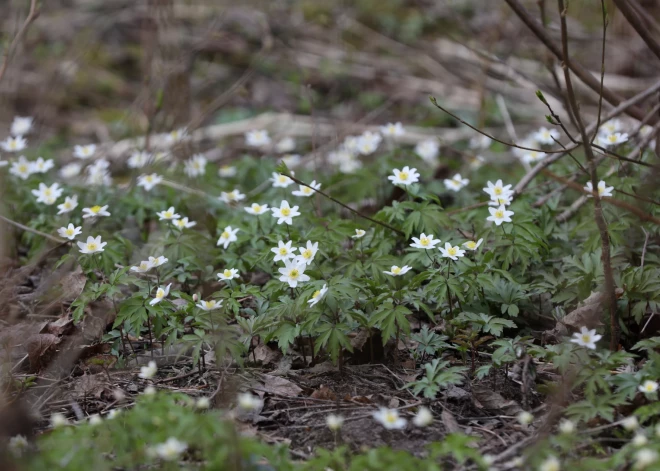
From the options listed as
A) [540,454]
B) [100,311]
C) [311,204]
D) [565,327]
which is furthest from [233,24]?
[540,454]

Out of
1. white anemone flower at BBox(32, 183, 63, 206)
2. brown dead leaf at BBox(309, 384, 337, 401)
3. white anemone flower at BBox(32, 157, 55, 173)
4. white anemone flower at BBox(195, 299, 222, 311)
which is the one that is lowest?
brown dead leaf at BBox(309, 384, 337, 401)

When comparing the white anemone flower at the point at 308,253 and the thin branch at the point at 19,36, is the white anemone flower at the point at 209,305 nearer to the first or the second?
the white anemone flower at the point at 308,253

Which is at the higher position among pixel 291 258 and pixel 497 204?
pixel 497 204

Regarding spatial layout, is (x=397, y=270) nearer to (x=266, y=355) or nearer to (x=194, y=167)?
(x=266, y=355)

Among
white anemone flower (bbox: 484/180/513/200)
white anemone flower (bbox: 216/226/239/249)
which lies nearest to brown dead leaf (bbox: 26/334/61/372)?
white anemone flower (bbox: 216/226/239/249)

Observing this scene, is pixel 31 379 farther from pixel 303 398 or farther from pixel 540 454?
pixel 540 454

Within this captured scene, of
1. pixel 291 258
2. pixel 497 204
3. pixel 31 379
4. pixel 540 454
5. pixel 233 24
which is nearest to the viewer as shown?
pixel 540 454

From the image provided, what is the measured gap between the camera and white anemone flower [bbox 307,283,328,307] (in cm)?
262

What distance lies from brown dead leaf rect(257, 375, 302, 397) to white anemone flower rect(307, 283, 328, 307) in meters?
0.36

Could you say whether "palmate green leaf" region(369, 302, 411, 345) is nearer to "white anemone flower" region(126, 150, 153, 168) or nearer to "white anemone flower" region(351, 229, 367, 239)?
"white anemone flower" region(351, 229, 367, 239)

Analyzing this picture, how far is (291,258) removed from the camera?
303 centimetres

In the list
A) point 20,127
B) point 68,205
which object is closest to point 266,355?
point 68,205

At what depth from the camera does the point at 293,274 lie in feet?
9.15

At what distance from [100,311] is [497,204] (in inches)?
79.9
